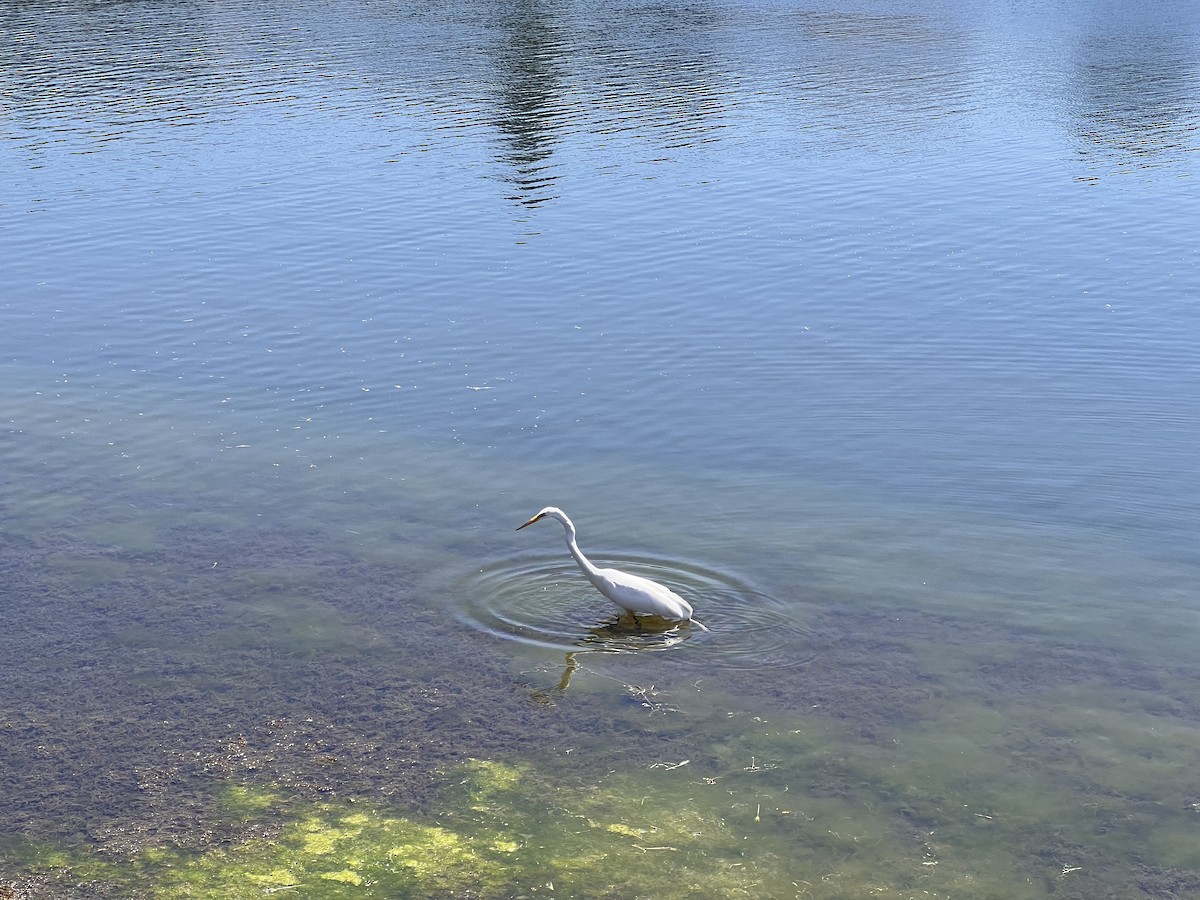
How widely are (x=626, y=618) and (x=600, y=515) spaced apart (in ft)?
9.57

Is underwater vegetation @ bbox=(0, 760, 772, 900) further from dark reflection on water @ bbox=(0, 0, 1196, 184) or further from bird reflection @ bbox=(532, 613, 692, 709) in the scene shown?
dark reflection on water @ bbox=(0, 0, 1196, 184)

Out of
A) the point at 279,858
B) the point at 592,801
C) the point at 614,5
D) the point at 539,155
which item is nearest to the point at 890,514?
the point at 592,801

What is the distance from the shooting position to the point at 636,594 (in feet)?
47.9

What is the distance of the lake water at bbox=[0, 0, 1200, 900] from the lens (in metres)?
11.7

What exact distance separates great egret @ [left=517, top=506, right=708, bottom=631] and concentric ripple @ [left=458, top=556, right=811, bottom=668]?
0.91 ft

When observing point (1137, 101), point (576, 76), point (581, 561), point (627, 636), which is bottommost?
point (627, 636)

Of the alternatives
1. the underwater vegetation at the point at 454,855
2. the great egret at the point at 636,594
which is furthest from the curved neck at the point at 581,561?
the underwater vegetation at the point at 454,855

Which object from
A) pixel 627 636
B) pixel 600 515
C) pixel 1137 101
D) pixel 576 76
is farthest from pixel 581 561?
pixel 576 76

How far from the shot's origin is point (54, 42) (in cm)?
5912

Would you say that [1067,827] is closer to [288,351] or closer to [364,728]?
[364,728]

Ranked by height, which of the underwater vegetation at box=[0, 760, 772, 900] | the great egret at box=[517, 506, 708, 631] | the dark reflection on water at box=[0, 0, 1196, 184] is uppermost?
the dark reflection on water at box=[0, 0, 1196, 184]

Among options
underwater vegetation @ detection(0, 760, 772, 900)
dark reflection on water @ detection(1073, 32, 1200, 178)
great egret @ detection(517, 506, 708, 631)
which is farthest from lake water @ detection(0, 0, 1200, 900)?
dark reflection on water @ detection(1073, 32, 1200, 178)

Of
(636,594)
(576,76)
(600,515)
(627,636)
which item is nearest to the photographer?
(636,594)

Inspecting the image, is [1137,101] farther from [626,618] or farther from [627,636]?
[627,636]
